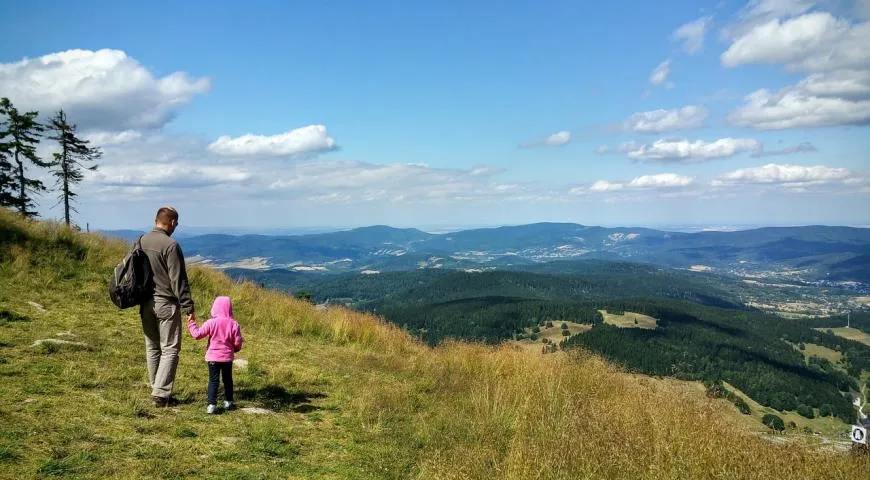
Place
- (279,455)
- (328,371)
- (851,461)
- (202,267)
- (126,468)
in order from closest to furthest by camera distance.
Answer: (126,468), (851,461), (279,455), (328,371), (202,267)

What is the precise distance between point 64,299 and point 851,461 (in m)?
14.6

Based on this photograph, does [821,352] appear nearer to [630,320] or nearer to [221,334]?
[630,320]

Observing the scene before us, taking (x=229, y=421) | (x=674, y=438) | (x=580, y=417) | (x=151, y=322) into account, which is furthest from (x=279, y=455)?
(x=674, y=438)

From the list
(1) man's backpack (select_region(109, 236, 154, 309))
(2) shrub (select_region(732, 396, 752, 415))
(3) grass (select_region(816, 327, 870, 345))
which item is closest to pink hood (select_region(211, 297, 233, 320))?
(1) man's backpack (select_region(109, 236, 154, 309))

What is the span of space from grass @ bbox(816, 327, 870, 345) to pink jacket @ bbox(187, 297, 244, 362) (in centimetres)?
21792

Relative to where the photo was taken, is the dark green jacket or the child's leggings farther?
the child's leggings

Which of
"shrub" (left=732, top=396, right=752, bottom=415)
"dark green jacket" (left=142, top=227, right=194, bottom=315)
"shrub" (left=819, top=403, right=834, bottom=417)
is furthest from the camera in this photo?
"shrub" (left=819, top=403, right=834, bottom=417)

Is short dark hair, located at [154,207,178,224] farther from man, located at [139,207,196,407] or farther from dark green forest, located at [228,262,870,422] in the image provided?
dark green forest, located at [228,262,870,422]

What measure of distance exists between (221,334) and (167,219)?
5.64 ft

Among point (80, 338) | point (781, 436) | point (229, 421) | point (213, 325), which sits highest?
point (213, 325)

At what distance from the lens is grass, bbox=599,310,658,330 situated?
495 ft

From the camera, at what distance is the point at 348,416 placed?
6.93m

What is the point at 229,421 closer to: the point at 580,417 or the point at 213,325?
the point at 213,325

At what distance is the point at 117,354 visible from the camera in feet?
26.5
